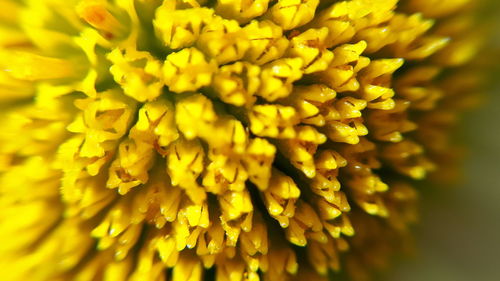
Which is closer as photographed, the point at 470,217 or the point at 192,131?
the point at 192,131

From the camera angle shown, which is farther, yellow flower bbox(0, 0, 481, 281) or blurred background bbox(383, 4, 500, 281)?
blurred background bbox(383, 4, 500, 281)

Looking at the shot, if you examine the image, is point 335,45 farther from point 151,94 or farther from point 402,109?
point 151,94

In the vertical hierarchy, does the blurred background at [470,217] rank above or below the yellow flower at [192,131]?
below

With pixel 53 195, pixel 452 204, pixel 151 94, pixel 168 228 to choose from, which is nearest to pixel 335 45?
pixel 151 94

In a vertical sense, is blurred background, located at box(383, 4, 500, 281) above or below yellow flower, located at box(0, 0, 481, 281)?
below

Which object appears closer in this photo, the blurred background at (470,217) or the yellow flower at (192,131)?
the yellow flower at (192,131)
